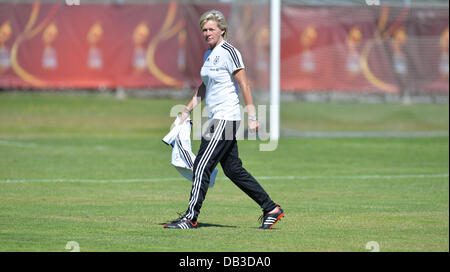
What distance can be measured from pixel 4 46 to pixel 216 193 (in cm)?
2219

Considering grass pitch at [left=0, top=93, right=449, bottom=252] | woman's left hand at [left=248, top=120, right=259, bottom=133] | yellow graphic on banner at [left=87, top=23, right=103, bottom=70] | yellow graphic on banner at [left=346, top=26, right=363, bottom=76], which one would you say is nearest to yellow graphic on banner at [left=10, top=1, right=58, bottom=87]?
yellow graphic on banner at [left=87, top=23, right=103, bottom=70]

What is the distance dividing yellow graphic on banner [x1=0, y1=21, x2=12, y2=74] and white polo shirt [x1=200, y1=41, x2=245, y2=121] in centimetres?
2515

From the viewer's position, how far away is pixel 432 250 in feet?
28.5

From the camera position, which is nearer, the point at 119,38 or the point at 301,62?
the point at 301,62

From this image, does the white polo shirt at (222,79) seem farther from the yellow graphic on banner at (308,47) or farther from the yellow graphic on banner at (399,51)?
the yellow graphic on banner at (308,47)

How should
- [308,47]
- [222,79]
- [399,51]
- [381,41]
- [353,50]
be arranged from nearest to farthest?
1. [222,79]
2. [399,51]
3. [381,41]
4. [353,50]
5. [308,47]

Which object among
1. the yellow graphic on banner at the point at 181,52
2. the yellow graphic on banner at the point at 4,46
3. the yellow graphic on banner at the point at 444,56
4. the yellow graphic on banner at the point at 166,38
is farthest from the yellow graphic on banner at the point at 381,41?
the yellow graphic on banner at the point at 4,46

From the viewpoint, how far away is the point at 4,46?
3334 centimetres

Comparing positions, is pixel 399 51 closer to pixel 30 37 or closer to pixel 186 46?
pixel 186 46

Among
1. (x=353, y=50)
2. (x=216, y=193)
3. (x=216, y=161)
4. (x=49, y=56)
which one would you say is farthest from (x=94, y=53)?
(x=216, y=161)

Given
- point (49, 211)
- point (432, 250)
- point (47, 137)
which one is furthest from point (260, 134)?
point (432, 250)

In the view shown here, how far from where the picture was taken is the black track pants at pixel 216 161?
946 cm
